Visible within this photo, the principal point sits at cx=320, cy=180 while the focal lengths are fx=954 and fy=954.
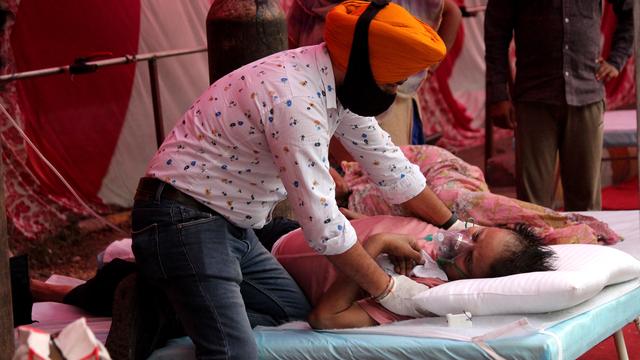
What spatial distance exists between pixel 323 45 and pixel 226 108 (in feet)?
1.14

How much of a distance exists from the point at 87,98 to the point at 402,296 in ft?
11.1

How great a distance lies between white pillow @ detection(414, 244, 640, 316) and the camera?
3000 mm

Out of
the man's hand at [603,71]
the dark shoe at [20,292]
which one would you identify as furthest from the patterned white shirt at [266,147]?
the man's hand at [603,71]

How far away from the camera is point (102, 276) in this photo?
11.6 feet

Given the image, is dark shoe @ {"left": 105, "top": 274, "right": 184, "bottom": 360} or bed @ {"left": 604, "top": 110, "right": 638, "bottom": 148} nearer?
dark shoe @ {"left": 105, "top": 274, "right": 184, "bottom": 360}

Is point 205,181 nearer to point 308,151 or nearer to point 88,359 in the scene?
point 308,151

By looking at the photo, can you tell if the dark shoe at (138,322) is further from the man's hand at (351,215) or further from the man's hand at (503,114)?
the man's hand at (503,114)

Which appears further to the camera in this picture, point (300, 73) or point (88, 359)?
point (300, 73)

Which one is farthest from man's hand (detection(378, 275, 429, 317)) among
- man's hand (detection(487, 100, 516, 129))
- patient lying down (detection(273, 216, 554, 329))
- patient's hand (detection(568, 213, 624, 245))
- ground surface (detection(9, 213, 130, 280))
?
ground surface (detection(9, 213, 130, 280))

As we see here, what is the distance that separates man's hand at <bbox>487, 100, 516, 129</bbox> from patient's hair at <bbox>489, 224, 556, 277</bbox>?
6.39 feet

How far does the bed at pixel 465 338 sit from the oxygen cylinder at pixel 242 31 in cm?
147

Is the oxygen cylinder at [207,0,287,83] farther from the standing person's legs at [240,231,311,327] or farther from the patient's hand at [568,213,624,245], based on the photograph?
the patient's hand at [568,213,624,245]

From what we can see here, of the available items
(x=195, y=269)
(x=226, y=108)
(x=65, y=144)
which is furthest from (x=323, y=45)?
(x=65, y=144)

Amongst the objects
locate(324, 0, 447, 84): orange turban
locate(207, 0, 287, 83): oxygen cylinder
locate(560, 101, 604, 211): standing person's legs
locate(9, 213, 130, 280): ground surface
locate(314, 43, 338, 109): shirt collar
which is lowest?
locate(9, 213, 130, 280): ground surface
